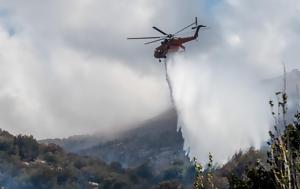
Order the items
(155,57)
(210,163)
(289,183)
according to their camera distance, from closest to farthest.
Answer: (289,183)
(210,163)
(155,57)

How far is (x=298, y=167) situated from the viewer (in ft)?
57.7

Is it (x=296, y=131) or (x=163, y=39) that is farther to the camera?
(x=163, y=39)

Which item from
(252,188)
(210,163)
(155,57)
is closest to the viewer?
(210,163)

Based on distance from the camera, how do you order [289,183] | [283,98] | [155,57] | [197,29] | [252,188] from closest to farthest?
[289,183] → [283,98] → [252,188] → [155,57] → [197,29]

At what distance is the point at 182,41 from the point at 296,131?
6462 centimetres

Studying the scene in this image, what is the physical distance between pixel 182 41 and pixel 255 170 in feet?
214

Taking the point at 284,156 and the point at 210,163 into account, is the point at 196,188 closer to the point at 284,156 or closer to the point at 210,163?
the point at 210,163

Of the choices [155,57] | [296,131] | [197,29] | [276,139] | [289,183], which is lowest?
[289,183]

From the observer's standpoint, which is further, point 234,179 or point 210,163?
point 234,179

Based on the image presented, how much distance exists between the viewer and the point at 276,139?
17.0 m

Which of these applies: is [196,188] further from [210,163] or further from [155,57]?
[155,57]

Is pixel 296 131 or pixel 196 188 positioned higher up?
pixel 296 131

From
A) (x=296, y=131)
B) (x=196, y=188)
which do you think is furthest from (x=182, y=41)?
(x=196, y=188)

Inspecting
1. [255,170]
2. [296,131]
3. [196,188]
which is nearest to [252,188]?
Answer: [255,170]
